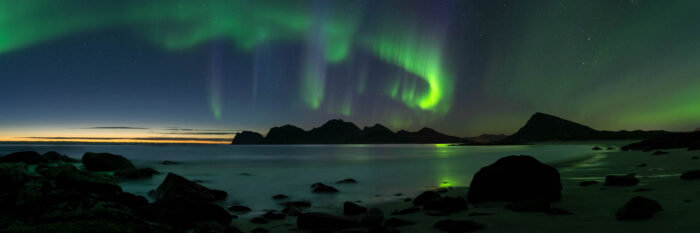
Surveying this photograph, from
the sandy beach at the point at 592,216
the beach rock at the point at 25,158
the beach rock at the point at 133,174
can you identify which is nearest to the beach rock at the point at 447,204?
the sandy beach at the point at 592,216

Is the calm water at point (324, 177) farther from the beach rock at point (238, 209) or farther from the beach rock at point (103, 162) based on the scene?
the beach rock at point (103, 162)

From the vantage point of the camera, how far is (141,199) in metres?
11.8

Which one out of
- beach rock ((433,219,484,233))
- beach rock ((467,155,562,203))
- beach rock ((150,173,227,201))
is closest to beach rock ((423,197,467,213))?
beach rock ((467,155,562,203))

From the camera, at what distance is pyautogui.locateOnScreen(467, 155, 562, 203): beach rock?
9656 mm

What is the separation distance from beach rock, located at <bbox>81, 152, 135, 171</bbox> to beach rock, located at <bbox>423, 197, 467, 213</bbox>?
27.6 m

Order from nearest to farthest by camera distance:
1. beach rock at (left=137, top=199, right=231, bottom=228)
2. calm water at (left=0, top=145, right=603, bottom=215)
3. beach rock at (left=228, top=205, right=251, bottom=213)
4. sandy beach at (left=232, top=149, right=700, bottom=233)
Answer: sandy beach at (left=232, top=149, right=700, bottom=233)
beach rock at (left=137, top=199, right=231, bottom=228)
beach rock at (left=228, top=205, right=251, bottom=213)
calm water at (left=0, top=145, right=603, bottom=215)

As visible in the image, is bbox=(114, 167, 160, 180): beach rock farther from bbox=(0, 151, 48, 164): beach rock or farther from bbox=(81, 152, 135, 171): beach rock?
bbox=(0, 151, 48, 164): beach rock

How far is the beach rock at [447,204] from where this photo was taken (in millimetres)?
9047

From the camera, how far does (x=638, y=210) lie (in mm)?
6230

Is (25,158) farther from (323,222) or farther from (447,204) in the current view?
(447,204)

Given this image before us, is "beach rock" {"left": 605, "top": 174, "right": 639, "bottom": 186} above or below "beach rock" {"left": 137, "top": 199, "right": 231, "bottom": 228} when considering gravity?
above

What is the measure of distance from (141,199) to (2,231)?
7486mm

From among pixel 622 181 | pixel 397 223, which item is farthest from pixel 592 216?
pixel 622 181

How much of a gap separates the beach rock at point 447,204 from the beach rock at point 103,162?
27564 mm
